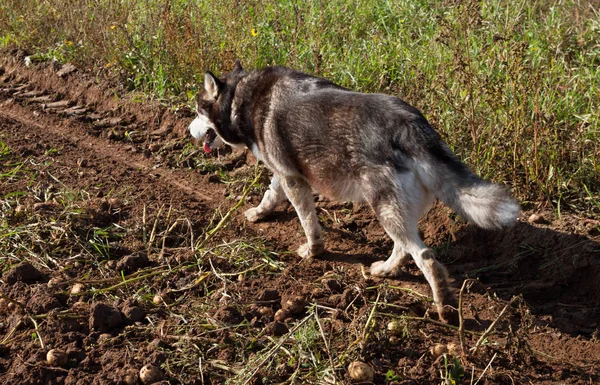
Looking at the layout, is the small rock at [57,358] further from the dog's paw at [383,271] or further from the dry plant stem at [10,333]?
the dog's paw at [383,271]

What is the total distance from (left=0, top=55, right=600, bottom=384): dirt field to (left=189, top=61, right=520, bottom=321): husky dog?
0.36 m

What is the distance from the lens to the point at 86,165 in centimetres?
688

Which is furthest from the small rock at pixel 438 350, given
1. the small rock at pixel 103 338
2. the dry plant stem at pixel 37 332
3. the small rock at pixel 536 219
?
the dry plant stem at pixel 37 332

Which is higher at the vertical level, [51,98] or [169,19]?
[169,19]

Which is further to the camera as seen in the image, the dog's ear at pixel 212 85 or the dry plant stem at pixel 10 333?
the dog's ear at pixel 212 85

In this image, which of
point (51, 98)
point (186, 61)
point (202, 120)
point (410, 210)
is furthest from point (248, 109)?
point (51, 98)

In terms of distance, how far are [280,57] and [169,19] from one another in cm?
142

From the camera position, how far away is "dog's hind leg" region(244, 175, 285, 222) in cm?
585

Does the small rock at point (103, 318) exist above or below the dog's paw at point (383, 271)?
below

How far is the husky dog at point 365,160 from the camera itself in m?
4.38

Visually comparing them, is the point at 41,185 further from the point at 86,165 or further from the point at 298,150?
the point at 298,150

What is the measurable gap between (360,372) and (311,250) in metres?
1.66

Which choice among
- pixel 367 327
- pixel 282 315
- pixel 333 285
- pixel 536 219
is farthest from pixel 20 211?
pixel 536 219

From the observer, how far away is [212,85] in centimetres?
579
